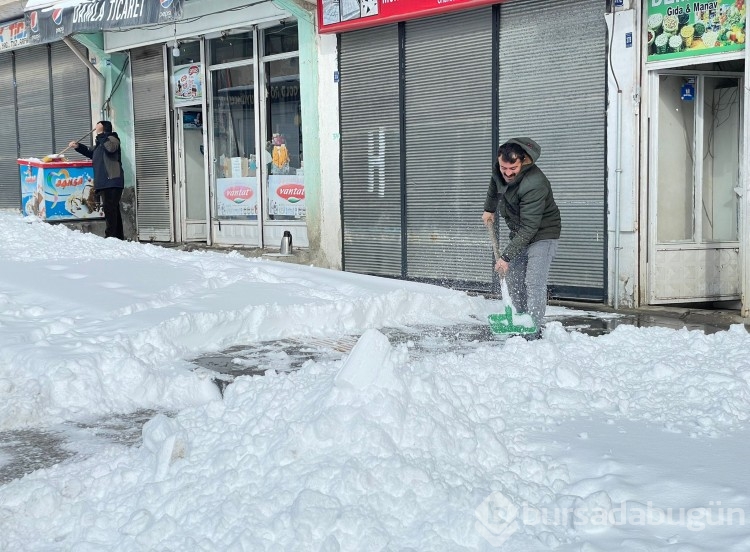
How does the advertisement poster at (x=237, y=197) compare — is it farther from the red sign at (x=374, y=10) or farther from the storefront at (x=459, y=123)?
the red sign at (x=374, y=10)

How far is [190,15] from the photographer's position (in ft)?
50.3

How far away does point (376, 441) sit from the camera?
429cm

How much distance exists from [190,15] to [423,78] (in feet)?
17.1

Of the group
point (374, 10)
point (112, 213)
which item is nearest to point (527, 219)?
point (374, 10)

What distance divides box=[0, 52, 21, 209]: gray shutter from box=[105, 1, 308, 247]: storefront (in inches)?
170

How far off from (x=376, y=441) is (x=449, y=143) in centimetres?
779

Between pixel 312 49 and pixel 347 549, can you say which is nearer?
pixel 347 549

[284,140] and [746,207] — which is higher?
[284,140]

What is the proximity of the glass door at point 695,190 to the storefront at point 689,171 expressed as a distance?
0.4 inches

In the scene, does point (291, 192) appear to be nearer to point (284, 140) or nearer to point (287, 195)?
point (287, 195)

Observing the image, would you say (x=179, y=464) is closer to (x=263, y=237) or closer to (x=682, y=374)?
(x=682, y=374)

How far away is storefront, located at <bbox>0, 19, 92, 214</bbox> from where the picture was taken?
18.5 metres

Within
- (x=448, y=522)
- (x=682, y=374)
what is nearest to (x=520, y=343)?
(x=682, y=374)

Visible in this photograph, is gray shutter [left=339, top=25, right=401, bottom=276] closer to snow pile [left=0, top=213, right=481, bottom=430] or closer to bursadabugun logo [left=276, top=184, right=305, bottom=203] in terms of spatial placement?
bursadabugun logo [left=276, top=184, right=305, bottom=203]
